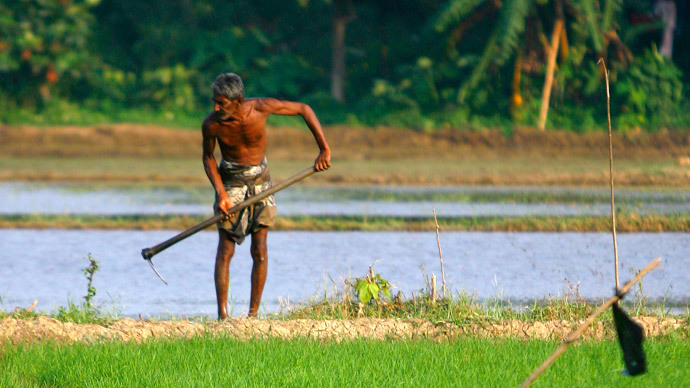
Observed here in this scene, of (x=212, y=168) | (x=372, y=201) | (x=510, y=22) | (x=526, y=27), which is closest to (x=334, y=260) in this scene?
(x=212, y=168)

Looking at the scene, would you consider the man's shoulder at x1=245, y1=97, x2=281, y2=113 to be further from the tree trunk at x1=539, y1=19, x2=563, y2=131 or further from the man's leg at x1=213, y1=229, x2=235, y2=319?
the tree trunk at x1=539, y1=19, x2=563, y2=131

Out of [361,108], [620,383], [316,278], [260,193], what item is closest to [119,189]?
[361,108]

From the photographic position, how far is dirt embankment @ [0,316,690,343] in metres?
6.41

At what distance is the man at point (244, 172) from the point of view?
7.16 meters

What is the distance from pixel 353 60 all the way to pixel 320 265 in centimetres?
1620

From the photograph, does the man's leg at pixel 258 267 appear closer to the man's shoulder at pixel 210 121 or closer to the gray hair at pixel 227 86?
the man's shoulder at pixel 210 121

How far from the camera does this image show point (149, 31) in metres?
25.3

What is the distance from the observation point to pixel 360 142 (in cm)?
2206

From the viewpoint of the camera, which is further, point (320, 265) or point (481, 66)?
point (481, 66)

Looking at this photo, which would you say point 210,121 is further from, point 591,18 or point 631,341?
point 591,18

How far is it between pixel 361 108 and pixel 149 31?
5697 mm

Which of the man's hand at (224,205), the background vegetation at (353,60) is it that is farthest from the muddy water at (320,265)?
the background vegetation at (353,60)

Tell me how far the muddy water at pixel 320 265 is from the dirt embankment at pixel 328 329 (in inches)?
19.4

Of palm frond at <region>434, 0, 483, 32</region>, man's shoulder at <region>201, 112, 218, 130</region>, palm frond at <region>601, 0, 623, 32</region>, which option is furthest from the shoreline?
palm frond at <region>601, 0, 623, 32</region>
